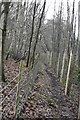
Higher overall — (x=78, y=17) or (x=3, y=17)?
(x=78, y=17)

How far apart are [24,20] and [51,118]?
41.5 feet

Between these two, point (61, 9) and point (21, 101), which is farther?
point (61, 9)

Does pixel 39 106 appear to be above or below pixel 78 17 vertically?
below

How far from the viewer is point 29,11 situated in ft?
60.5

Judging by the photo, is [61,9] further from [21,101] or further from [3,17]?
[21,101]

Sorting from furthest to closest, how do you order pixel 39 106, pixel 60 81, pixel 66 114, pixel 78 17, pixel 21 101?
pixel 78 17 → pixel 60 81 → pixel 66 114 → pixel 39 106 → pixel 21 101

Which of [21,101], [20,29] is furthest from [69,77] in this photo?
[20,29]

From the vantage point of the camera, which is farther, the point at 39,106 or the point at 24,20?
the point at 24,20

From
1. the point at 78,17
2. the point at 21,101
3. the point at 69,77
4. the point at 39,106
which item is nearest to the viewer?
the point at 21,101

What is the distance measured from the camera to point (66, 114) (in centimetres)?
795

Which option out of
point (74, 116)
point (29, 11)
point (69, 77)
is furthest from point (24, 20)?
point (74, 116)

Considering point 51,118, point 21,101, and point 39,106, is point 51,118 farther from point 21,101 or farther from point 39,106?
point 21,101

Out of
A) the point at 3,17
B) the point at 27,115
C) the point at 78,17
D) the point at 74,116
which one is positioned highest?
the point at 78,17

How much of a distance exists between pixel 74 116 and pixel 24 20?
1185 centimetres
